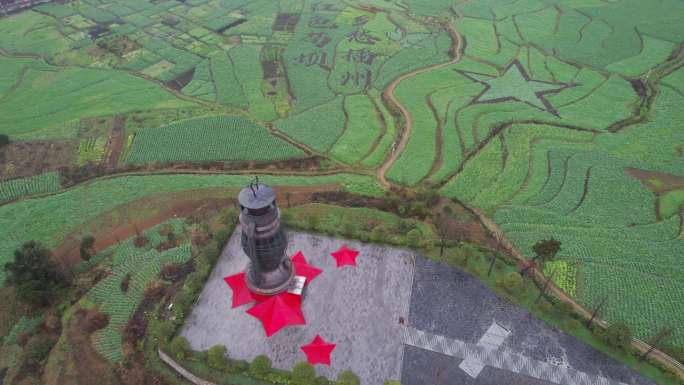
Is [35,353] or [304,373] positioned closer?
[304,373]

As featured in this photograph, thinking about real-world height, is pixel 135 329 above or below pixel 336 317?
below

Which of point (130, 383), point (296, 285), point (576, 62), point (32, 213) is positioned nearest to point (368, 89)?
point (576, 62)

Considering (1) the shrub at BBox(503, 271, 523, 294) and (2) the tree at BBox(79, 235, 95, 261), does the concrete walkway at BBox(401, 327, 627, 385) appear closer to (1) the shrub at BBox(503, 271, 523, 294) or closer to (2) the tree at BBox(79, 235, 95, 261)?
(1) the shrub at BBox(503, 271, 523, 294)

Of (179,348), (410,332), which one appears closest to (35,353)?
(179,348)

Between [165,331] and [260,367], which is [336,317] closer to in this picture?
[260,367]

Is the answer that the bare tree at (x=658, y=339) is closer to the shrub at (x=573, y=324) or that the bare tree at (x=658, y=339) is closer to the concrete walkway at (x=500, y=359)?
A: the concrete walkway at (x=500, y=359)

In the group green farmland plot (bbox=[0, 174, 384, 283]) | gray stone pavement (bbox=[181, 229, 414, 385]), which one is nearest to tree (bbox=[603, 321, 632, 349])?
gray stone pavement (bbox=[181, 229, 414, 385])
